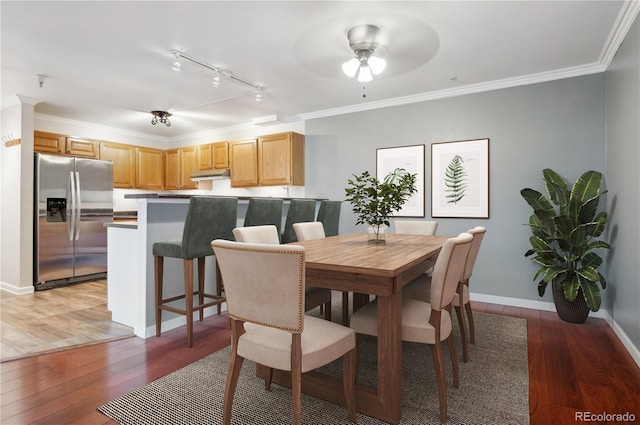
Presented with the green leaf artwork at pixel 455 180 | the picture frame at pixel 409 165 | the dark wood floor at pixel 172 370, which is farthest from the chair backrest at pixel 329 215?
the dark wood floor at pixel 172 370

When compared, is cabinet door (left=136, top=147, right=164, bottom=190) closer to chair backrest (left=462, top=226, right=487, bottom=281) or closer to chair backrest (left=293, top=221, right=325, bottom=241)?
chair backrest (left=293, top=221, right=325, bottom=241)

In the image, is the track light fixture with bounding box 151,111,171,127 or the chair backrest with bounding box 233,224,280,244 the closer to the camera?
the chair backrest with bounding box 233,224,280,244

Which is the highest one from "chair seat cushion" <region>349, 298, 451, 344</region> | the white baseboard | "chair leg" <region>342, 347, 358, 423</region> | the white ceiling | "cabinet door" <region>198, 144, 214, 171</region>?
the white ceiling

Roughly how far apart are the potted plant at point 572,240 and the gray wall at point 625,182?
13 centimetres

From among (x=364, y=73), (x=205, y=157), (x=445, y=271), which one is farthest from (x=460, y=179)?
(x=205, y=157)

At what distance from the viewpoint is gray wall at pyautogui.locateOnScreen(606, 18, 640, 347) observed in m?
2.48

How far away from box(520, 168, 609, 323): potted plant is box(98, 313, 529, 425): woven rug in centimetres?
106

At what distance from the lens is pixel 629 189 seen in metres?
2.65

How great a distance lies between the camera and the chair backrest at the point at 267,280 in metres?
1.35

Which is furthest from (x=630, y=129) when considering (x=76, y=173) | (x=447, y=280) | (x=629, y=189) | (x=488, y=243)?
(x=76, y=173)

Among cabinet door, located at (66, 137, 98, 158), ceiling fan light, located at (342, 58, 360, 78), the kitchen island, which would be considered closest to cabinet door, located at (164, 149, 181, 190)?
cabinet door, located at (66, 137, 98, 158)

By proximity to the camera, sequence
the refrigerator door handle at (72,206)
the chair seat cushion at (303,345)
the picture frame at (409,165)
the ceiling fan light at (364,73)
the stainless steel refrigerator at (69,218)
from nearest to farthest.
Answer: the chair seat cushion at (303,345) < the ceiling fan light at (364,73) < the picture frame at (409,165) < the stainless steel refrigerator at (69,218) < the refrigerator door handle at (72,206)

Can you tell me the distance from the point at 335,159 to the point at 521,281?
281cm

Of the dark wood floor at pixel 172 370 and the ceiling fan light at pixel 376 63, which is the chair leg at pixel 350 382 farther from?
the ceiling fan light at pixel 376 63
